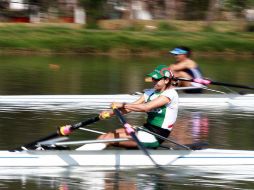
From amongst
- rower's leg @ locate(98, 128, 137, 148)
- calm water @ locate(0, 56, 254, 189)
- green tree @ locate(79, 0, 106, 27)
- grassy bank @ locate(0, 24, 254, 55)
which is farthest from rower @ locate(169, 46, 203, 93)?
green tree @ locate(79, 0, 106, 27)

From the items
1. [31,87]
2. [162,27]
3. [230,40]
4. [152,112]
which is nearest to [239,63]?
[230,40]

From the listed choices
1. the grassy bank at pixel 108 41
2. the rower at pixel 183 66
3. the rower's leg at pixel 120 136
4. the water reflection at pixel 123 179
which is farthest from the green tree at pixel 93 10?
the water reflection at pixel 123 179

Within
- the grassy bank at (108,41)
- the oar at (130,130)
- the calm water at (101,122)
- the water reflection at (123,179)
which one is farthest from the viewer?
the grassy bank at (108,41)

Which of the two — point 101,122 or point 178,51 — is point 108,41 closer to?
point 178,51

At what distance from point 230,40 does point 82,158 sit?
29777 mm

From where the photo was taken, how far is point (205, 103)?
1870 centimetres

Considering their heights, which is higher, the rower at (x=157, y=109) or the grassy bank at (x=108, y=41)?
the rower at (x=157, y=109)

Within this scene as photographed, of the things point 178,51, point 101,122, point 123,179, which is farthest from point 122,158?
point 178,51

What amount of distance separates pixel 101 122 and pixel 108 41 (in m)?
22.0

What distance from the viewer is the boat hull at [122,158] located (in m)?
10.8

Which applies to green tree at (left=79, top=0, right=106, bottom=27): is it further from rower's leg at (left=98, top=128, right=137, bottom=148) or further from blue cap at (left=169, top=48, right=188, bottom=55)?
rower's leg at (left=98, top=128, right=137, bottom=148)

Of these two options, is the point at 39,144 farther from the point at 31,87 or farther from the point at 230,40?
the point at 230,40

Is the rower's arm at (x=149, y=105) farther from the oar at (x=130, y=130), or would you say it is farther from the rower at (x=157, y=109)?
the oar at (x=130, y=130)

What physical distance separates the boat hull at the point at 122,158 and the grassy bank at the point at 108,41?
2519cm
